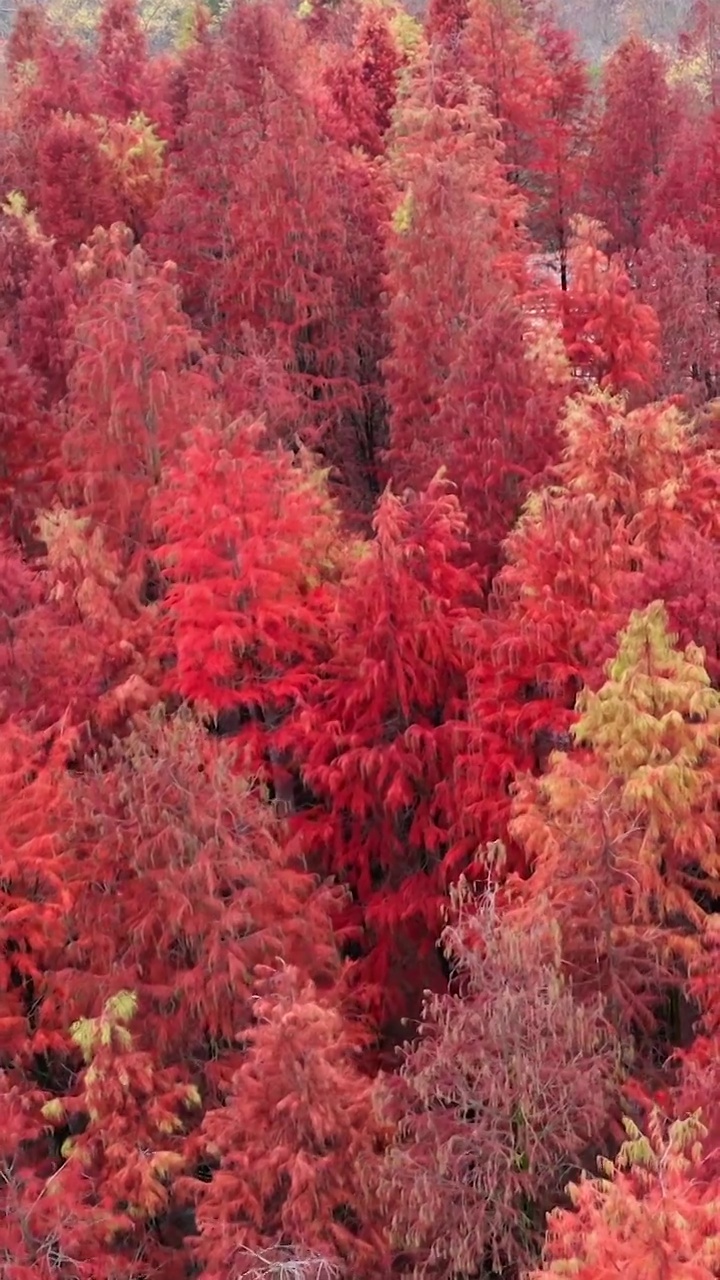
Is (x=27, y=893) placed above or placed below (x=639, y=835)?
below

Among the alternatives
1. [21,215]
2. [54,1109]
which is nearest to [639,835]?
[54,1109]

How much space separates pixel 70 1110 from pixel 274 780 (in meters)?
7.05

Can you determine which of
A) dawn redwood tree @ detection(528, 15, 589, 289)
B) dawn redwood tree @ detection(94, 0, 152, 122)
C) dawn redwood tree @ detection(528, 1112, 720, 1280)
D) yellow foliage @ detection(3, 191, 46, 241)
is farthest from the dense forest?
dawn redwood tree @ detection(94, 0, 152, 122)

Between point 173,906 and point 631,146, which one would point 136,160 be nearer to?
point 631,146

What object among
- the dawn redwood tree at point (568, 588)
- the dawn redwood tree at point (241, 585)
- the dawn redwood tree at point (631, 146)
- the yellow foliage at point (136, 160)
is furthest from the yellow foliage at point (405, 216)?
the yellow foliage at point (136, 160)

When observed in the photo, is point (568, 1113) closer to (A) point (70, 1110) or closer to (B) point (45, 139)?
(A) point (70, 1110)

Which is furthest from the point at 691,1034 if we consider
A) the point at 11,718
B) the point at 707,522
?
the point at 11,718

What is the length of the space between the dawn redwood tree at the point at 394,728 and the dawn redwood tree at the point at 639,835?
4215 millimetres

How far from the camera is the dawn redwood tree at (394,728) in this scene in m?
20.3

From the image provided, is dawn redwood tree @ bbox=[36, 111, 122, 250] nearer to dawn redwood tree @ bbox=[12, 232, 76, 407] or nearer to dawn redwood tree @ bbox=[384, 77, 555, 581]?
dawn redwood tree @ bbox=[12, 232, 76, 407]

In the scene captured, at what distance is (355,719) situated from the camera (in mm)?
20969

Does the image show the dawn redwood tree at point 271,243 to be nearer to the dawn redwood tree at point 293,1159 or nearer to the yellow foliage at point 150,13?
the dawn redwood tree at point 293,1159

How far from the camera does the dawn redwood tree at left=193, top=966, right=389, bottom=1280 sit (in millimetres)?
13461

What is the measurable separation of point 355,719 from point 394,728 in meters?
0.66
